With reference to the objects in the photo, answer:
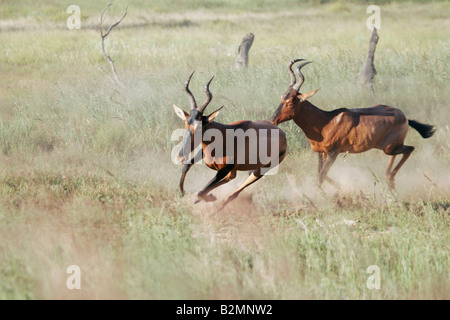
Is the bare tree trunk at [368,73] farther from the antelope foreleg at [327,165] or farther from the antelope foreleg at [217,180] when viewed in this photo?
the antelope foreleg at [217,180]

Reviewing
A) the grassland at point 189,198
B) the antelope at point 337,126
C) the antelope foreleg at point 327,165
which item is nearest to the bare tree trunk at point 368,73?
the grassland at point 189,198

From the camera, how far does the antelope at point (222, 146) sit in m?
6.24

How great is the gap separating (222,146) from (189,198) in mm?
1433

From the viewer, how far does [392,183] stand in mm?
8281

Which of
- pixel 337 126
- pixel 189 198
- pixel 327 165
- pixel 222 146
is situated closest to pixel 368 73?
pixel 337 126

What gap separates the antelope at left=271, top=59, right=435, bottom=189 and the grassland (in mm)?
611

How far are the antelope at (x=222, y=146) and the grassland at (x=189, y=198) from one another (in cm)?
46

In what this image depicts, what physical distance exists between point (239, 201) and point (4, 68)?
40.7 feet

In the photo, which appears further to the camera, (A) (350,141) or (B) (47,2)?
(B) (47,2)

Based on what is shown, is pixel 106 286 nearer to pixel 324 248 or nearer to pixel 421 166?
pixel 324 248

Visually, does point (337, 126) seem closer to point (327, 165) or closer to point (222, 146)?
point (327, 165)

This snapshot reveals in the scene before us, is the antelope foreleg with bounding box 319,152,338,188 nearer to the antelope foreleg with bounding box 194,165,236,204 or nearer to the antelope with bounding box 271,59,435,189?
the antelope with bounding box 271,59,435,189

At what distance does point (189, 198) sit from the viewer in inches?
307
